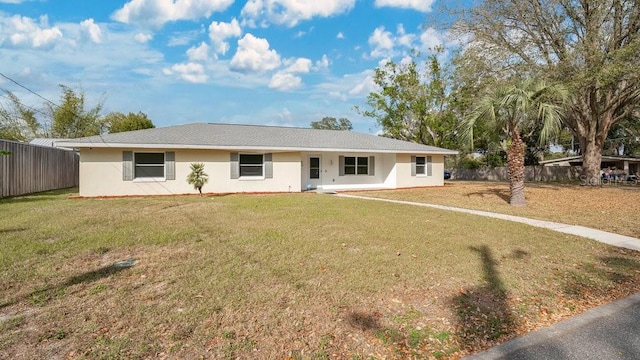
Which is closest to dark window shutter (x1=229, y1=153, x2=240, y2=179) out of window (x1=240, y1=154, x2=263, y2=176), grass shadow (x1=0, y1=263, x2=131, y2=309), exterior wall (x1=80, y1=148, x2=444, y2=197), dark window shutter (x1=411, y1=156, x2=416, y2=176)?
exterior wall (x1=80, y1=148, x2=444, y2=197)

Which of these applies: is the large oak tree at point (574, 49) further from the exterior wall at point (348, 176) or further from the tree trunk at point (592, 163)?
the exterior wall at point (348, 176)

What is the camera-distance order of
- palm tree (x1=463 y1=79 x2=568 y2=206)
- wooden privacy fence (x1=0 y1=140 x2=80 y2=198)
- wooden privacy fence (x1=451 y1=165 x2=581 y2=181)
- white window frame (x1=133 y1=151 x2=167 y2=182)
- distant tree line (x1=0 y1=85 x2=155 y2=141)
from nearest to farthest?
1. palm tree (x1=463 y1=79 x2=568 y2=206)
2. wooden privacy fence (x1=0 y1=140 x2=80 y2=198)
3. white window frame (x1=133 y1=151 x2=167 y2=182)
4. distant tree line (x1=0 y1=85 x2=155 y2=141)
5. wooden privacy fence (x1=451 y1=165 x2=581 y2=181)

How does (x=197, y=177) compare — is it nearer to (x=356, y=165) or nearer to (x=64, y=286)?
(x=356, y=165)

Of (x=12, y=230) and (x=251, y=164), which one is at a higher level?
(x=251, y=164)

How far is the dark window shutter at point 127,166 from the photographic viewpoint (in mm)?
14406

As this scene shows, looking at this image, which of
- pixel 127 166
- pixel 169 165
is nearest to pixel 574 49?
pixel 169 165

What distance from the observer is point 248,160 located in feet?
54.0

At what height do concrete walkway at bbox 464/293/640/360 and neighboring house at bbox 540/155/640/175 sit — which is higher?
neighboring house at bbox 540/155/640/175

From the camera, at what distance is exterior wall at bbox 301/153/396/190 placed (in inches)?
741

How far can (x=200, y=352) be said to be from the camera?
274 centimetres

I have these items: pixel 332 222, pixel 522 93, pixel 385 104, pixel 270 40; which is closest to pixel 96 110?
pixel 270 40

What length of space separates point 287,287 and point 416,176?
17.4 metres

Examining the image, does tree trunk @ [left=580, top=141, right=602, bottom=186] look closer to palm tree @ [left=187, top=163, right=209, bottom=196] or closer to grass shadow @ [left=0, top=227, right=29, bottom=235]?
palm tree @ [left=187, top=163, right=209, bottom=196]

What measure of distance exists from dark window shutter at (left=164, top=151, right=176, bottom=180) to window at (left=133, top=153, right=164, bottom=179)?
0.67 feet
